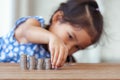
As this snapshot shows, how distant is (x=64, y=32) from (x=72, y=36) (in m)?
0.04

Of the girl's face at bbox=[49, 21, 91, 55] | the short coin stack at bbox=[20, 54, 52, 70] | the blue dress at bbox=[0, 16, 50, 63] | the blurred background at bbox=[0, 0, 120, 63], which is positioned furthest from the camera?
the blurred background at bbox=[0, 0, 120, 63]

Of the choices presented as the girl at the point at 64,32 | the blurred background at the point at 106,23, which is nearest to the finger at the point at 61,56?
the girl at the point at 64,32

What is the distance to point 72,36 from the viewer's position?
0.92 m

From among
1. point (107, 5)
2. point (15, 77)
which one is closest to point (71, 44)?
point (15, 77)

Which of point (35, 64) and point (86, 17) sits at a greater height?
point (86, 17)

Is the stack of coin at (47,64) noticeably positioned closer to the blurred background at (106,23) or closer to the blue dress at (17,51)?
the blue dress at (17,51)

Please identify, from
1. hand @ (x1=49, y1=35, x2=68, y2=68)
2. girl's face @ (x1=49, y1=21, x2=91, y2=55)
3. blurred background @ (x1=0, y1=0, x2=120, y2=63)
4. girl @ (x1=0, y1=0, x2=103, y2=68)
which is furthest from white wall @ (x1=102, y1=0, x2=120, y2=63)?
hand @ (x1=49, y1=35, x2=68, y2=68)

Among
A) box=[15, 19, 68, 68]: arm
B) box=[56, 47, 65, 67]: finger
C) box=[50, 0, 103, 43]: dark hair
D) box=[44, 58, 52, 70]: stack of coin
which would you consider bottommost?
box=[44, 58, 52, 70]: stack of coin

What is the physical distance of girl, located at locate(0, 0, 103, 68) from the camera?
36.6 inches

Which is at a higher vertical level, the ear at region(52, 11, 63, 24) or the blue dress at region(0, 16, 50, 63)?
the ear at region(52, 11, 63, 24)

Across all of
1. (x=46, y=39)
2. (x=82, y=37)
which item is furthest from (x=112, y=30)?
(x=46, y=39)

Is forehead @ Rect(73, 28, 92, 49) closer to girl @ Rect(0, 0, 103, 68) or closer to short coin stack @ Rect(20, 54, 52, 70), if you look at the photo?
girl @ Rect(0, 0, 103, 68)

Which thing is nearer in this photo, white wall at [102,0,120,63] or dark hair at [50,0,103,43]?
dark hair at [50,0,103,43]

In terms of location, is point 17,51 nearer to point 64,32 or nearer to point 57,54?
point 64,32
